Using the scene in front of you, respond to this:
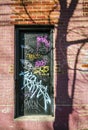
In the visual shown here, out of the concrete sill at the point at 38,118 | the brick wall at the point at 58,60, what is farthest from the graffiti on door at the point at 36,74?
the brick wall at the point at 58,60

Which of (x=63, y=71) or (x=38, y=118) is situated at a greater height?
(x=63, y=71)

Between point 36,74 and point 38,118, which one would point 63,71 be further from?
point 38,118

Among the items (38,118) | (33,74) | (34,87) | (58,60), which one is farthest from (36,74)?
(38,118)

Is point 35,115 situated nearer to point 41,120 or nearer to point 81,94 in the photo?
point 41,120

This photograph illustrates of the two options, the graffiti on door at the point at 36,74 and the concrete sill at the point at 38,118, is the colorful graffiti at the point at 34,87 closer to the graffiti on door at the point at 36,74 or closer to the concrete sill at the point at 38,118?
the graffiti on door at the point at 36,74

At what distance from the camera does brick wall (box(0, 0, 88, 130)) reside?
9359 mm

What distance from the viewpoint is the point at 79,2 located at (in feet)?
31.3

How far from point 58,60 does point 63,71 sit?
0.30 metres

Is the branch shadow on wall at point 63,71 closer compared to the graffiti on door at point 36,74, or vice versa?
the branch shadow on wall at point 63,71

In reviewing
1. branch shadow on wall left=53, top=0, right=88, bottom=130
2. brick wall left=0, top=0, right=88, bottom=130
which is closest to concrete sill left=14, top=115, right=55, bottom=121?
brick wall left=0, top=0, right=88, bottom=130

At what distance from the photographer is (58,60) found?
948cm

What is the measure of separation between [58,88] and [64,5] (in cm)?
204

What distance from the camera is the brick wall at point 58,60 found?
30.7ft

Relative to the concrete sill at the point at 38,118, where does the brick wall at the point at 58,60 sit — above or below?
above
